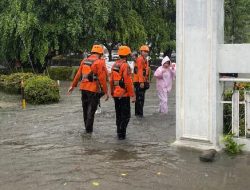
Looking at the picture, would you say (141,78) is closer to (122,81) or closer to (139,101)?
(139,101)

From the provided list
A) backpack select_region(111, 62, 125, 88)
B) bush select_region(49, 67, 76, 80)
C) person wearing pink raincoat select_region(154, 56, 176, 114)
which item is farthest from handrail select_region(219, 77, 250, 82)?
bush select_region(49, 67, 76, 80)

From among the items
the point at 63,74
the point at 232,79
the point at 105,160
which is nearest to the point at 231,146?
the point at 232,79

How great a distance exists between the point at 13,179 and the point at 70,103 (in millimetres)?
8956

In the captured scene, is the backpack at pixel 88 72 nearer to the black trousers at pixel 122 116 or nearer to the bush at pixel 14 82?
the black trousers at pixel 122 116

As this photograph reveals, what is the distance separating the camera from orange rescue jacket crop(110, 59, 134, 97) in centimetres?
921

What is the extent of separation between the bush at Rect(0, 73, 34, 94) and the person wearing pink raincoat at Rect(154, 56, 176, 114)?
648 centimetres

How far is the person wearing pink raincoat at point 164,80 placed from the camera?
42.0 ft

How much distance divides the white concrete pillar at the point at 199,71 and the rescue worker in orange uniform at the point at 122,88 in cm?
125

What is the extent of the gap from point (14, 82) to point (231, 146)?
38.7ft

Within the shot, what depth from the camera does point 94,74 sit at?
9719 mm

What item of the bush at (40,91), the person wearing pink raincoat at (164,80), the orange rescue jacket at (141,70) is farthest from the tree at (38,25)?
the orange rescue jacket at (141,70)

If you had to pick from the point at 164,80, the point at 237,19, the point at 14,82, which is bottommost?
the point at 14,82

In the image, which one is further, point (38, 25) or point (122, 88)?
point (38, 25)

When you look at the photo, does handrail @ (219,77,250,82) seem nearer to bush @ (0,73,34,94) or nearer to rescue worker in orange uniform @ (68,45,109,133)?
rescue worker in orange uniform @ (68,45,109,133)
